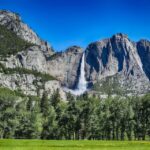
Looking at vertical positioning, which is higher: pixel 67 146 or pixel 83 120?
pixel 83 120

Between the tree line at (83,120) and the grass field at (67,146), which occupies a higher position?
the tree line at (83,120)

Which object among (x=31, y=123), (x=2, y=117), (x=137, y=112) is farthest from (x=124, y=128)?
(x=2, y=117)

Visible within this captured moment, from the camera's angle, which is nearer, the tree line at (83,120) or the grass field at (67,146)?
the grass field at (67,146)

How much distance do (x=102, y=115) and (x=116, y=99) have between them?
930cm

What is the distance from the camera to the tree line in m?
153

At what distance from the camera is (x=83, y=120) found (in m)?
160

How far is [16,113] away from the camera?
155m

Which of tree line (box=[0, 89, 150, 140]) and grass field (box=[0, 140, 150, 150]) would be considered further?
tree line (box=[0, 89, 150, 140])

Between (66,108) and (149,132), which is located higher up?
(66,108)

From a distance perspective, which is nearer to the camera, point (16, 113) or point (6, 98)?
point (16, 113)

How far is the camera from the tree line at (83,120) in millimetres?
153000

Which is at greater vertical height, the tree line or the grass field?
the tree line

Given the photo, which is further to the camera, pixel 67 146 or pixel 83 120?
pixel 83 120

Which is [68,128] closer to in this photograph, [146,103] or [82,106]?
[82,106]
